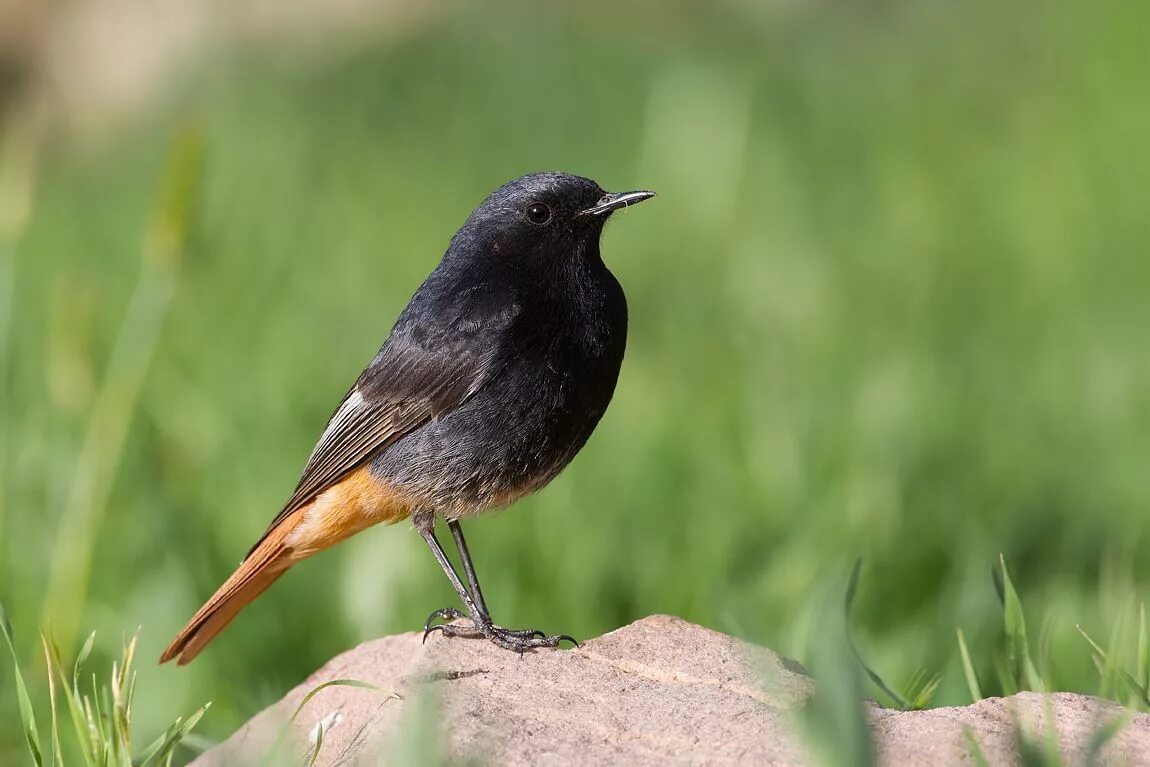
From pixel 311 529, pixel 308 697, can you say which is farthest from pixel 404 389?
pixel 308 697

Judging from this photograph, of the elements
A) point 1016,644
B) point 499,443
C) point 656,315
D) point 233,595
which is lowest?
point 656,315

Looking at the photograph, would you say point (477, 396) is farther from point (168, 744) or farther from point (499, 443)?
point (168, 744)

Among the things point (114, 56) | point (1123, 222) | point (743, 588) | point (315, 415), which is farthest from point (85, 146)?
point (743, 588)

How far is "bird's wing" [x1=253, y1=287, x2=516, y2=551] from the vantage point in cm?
411

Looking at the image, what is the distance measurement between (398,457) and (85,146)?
33.1 ft

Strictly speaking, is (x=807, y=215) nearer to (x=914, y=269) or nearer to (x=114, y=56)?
(x=914, y=269)

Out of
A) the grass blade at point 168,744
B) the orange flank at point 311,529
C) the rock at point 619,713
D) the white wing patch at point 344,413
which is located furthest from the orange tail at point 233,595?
the grass blade at point 168,744

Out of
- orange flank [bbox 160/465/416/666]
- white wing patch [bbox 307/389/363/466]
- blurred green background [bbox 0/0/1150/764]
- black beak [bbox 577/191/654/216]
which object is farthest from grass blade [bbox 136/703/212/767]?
black beak [bbox 577/191/654/216]

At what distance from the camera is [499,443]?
4070mm

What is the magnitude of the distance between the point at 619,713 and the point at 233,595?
158 centimetres

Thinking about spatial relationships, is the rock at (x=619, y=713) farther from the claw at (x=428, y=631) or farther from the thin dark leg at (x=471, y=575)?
the thin dark leg at (x=471, y=575)

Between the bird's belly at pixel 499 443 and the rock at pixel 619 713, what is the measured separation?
0.56 m

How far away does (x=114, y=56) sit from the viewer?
14102 millimetres

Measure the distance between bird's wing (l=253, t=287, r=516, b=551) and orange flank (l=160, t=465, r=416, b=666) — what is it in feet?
0.12
